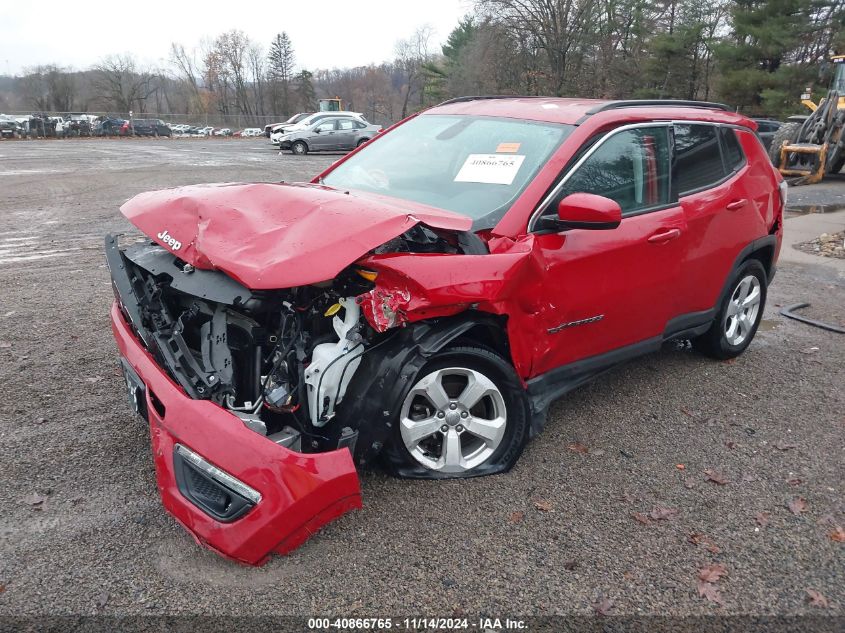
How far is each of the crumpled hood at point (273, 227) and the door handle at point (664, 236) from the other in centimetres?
123

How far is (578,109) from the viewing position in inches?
145

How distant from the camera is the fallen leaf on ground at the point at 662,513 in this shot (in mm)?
2959

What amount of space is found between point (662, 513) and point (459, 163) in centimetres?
217

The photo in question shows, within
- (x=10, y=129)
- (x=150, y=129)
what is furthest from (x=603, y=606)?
(x=150, y=129)

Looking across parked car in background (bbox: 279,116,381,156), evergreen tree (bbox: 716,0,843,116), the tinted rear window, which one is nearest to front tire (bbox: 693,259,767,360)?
the tinted rear window

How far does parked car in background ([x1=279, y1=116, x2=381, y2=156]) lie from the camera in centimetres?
2647

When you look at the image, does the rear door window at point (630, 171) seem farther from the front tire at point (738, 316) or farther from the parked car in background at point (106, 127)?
the parked car in background at point (106, 127)

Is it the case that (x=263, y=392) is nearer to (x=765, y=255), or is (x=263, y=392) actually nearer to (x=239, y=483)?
(x=239, y=483)

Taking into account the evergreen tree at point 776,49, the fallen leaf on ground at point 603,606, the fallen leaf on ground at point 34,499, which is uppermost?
the evergreen tree at point 776,49

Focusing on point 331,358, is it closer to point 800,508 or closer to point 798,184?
point 800,508

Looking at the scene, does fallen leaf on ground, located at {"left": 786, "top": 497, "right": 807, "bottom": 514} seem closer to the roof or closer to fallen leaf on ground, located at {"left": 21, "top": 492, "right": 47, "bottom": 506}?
the roof

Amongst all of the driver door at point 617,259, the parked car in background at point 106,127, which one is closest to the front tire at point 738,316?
the driver door at point 617,259

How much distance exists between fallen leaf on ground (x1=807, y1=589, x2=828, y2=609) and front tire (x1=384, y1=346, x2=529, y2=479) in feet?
4.37

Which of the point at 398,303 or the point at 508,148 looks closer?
the point at 398,303
